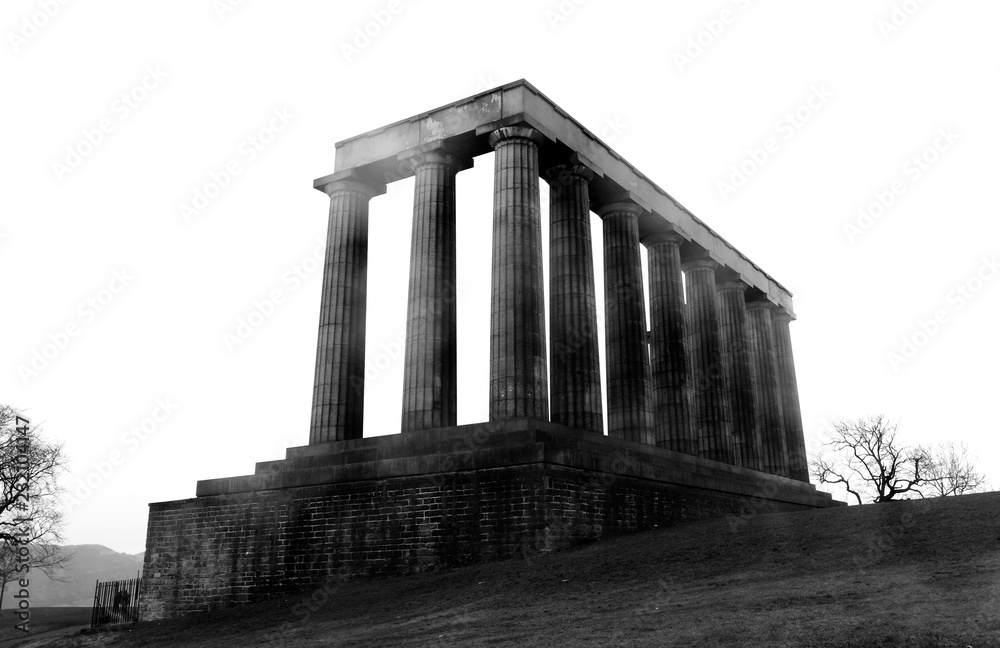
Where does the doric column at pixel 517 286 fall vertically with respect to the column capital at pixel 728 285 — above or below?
below

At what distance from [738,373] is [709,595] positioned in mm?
29867

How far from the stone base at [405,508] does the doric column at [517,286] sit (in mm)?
1344

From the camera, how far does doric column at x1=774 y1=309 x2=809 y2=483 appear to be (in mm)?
47406

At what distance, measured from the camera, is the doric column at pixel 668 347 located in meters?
36.4

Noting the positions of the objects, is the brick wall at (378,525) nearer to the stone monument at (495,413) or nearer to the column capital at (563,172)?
the stone monument at (495,413)

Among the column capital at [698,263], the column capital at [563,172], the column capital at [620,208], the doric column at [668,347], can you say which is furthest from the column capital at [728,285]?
the column capital at [563,172]

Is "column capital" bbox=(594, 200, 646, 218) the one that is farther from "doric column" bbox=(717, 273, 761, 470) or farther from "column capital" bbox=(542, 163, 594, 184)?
"doric column" bbox=(717, 273, 761, 470)

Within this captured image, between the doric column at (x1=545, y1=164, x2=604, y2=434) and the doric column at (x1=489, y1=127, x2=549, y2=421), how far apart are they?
216 centimetres

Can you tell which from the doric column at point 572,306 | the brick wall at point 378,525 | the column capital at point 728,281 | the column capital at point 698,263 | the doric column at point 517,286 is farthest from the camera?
the column capital at point 728,281

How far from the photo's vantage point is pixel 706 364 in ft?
135

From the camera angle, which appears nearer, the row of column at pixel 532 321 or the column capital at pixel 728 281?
the row of column at pixel 532 321

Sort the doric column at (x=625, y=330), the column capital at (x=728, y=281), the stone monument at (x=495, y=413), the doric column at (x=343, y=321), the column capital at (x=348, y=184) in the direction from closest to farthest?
1. the stone monument at (x=495, y=413)
2. the doric column at (x=343, y=321)
3. the doric column at (x=625, y=330)
4. the column capital at (x=348, y=184)
5. the column capital at (x=728, y=281)

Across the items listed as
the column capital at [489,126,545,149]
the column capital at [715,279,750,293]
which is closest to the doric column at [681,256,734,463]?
the column capital at [715,279,750,293]

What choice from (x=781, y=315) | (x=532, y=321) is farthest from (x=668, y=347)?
(x=781, y=315)
